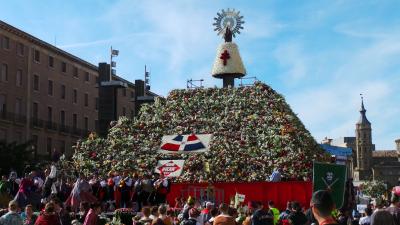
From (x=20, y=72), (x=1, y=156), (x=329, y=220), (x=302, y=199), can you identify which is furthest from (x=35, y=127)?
(x=329, y=220)

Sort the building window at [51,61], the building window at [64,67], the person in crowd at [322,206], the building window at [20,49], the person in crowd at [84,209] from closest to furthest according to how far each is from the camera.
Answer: the person in crowd at [322,206]
the person in crowd at [84,209]
the building window at [20,49]
the building window at [51,61]
the building window at [64,67]

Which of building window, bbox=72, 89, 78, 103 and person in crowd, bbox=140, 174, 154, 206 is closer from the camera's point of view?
person in crowd, bbox=140, 174, 154, 206

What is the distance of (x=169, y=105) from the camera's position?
37.6 meters

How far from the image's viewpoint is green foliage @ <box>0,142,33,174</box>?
41188 mm

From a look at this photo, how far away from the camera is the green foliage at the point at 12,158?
4119cm

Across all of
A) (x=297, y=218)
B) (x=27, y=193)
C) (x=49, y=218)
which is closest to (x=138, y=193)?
(x=27, y=193)

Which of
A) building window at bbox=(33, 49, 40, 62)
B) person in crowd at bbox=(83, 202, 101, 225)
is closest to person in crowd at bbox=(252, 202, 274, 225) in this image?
person in crowd at bbox=(83, 202, 101, 225)

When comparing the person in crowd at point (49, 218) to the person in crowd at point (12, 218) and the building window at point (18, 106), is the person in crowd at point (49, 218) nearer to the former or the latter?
the person in crowd at point (12, 218)

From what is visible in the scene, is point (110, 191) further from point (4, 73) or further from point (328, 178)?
point (4, 73)

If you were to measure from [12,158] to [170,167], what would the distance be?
45.8 feet

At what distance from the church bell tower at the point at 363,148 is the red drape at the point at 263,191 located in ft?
413

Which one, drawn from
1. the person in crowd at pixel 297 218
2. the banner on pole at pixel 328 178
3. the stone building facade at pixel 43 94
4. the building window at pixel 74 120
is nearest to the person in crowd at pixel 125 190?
the banner on pole at pixel 328 178

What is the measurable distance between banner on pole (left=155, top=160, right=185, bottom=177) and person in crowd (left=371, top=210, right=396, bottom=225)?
67.2ft

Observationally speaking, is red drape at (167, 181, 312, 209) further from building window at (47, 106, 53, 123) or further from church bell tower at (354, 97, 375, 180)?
church bell tower at (354, 97, 375, 180)
